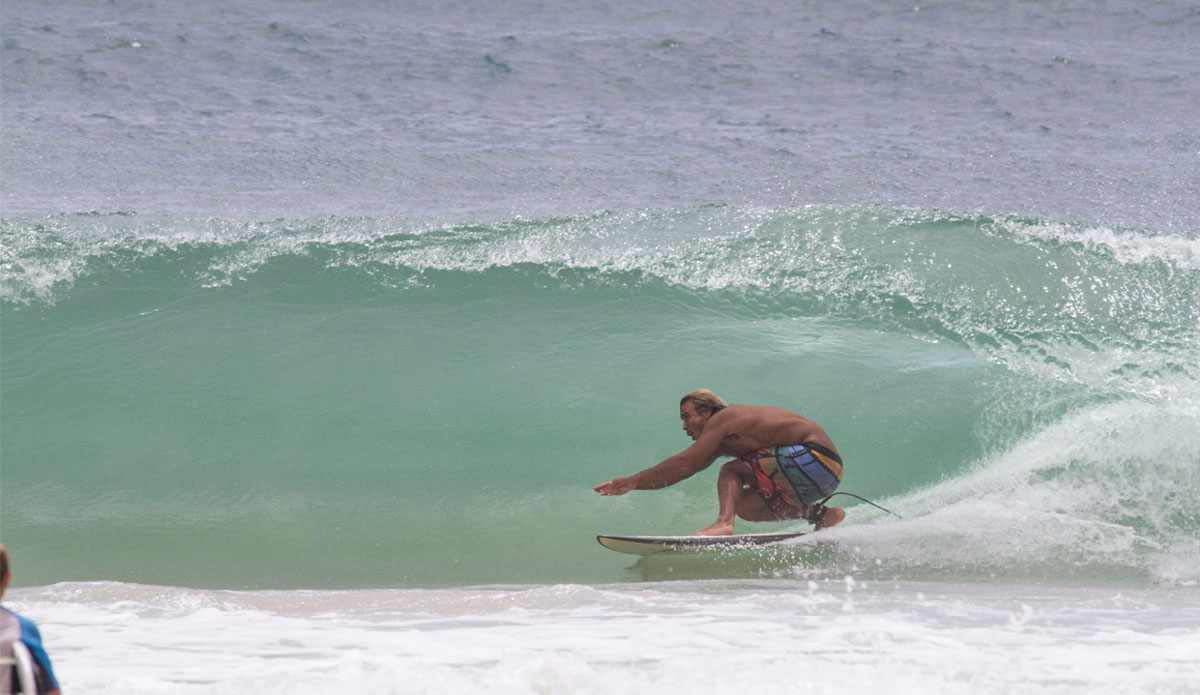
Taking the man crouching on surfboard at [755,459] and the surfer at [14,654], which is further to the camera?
the man crouching on surfboard at [755,459]

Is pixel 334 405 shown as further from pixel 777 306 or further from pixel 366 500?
pixel 777 306

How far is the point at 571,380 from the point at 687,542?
2096 millimetres

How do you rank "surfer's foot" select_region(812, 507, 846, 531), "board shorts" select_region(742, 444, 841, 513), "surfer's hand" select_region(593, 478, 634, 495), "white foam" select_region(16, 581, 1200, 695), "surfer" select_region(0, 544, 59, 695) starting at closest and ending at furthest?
"surfer" select_region(0, 544, 59, 695)
"white foam" select_region(16, 581, 1200, 695)
"surfer's hand" select_region(593, 478, 634, 495)
"board shorts" select_region(742, 444, 841, 513)
"surfer's foot" select_region(812, 507, 846, 531)

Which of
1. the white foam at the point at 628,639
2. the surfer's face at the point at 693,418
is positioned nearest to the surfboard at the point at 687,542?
the white foam at the point at 628,639

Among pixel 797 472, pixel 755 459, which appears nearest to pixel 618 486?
pixel 755 459

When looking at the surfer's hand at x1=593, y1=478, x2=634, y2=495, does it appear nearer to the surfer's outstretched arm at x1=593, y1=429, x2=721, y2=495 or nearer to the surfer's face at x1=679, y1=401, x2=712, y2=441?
the surfer's outstretched arm at x1=593, y1=429, x2=721, y2=495

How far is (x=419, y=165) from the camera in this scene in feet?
34.7

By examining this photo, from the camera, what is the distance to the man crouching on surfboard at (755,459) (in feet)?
15.5

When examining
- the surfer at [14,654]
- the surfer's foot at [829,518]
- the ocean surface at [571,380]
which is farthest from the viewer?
the surfer's foot at [829,518]

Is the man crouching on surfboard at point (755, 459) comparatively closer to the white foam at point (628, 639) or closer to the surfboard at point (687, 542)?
the surfboard at point (687, 542)

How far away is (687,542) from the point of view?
4.73 metres

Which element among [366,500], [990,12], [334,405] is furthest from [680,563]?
[990,12]

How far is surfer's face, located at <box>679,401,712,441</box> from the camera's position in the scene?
15.8 ft

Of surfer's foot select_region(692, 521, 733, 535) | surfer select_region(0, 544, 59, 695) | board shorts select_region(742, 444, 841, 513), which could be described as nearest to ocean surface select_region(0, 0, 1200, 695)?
surfer's foot select_region(692, 521, 733, 535)
